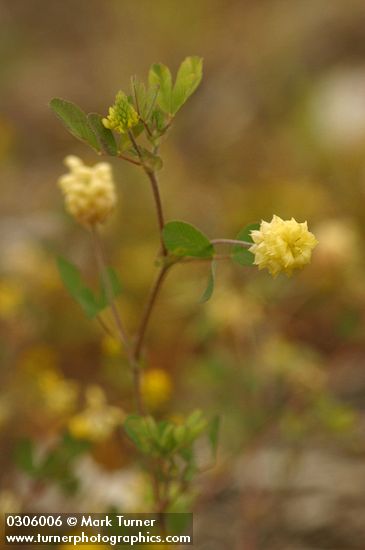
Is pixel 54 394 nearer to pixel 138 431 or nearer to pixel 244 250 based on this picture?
pixel 138 431

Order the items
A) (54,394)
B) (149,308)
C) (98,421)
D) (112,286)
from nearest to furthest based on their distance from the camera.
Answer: (149,308) < (112,286) < (98,421) < (54,394)

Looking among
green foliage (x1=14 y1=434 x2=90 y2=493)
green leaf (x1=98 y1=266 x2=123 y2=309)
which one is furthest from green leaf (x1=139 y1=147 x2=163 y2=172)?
green foliage (x1=14 y1=434 x2=90 y2=493)

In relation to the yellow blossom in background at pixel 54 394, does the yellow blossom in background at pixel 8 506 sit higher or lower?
lower

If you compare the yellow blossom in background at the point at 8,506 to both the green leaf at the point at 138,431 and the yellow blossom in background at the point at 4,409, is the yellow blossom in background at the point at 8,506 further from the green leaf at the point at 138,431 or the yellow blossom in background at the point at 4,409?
the green leaf at the point at 138,431

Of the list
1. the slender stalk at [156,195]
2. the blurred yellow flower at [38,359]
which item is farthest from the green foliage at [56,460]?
the slender stalk at [156,195]

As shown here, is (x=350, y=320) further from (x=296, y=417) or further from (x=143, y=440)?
(x=143, y=440)

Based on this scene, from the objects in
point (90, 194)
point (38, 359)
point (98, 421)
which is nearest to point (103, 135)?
point (90, 194)
